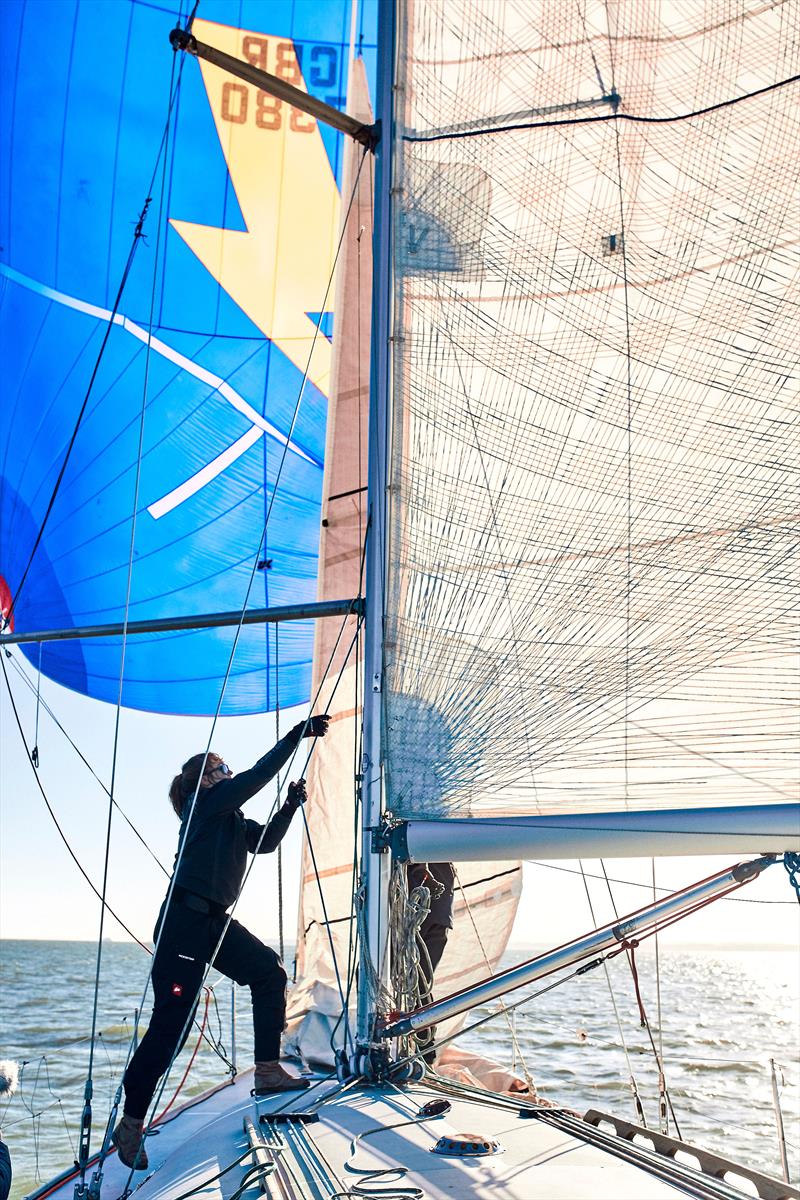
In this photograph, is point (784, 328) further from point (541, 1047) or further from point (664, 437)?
point (541, 1047)

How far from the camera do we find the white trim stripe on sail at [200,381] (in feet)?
22.3

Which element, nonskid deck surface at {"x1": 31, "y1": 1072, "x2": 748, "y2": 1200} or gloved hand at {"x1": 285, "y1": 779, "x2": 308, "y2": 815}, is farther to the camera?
gloved hand at {"x1": 285, "y1": 779, "x2": 308, "y2": 815}

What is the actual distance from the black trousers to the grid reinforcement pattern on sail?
2.22 ft

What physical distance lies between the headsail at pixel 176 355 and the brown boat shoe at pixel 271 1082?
12.5 feet

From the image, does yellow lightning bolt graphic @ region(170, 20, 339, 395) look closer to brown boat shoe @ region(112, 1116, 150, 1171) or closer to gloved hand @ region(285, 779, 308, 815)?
gloved hand @ region(285, 779, 308, 815)

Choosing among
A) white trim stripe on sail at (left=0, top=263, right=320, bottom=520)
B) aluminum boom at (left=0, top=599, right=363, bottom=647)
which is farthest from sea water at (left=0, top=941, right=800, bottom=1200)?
white trim stripe on sail at (left=0, top=263, right=320, bottom=520)

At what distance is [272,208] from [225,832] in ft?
16.8

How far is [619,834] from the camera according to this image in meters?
2.20

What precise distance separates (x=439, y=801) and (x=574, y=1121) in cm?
78

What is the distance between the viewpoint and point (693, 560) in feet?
7.54

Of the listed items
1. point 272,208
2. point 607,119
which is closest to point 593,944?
point 607,119

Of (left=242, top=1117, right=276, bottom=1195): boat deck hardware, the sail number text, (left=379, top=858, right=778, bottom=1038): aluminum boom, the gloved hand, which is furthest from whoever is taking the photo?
the sail number text

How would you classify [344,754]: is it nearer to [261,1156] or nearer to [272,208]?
[261,1156]

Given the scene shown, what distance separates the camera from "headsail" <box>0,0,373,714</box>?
6742 mm
